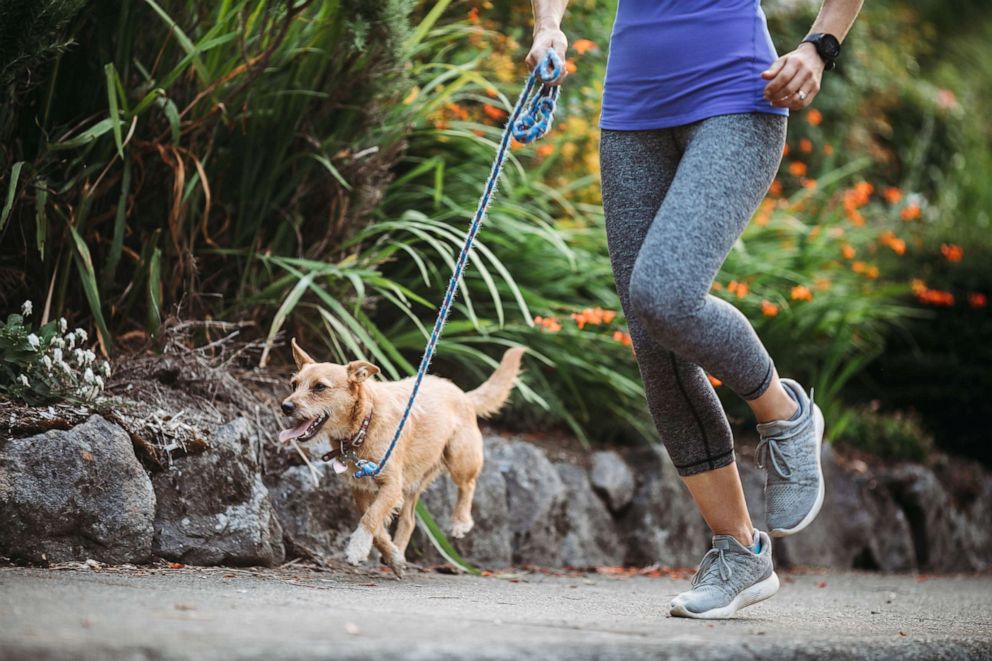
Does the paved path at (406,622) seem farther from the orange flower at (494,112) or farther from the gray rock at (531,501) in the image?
the orange flower at (494,112)

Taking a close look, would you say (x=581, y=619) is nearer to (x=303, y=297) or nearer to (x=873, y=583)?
(x=303, y=297)

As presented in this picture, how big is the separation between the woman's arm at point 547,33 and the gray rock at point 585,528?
2285 millimetres

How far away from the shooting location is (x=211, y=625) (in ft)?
6.08

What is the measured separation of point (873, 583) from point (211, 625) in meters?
3.53

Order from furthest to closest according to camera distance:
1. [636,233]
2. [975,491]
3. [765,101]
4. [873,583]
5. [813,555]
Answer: [975,491]
[813,555]
[873,583]
[636,233]
[765,101]

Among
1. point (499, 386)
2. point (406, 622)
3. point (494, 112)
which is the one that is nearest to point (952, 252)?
point (494, 112)

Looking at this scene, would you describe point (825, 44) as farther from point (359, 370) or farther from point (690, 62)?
point (359, 370)

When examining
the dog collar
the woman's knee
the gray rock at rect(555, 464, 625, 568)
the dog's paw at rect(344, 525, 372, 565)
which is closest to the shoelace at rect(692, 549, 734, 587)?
the woman's knee

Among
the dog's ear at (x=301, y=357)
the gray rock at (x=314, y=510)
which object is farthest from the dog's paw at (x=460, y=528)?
the dog's ear at (x=301, y=357)

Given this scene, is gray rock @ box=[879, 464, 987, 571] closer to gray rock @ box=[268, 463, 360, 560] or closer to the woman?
gray rock @ box=[268, 463, 360, 560]

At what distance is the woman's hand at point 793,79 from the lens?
7.52 ft

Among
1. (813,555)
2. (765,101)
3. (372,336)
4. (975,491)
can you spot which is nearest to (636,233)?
(765,101)

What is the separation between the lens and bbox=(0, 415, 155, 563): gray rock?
2770 mm

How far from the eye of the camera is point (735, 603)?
101 inches
